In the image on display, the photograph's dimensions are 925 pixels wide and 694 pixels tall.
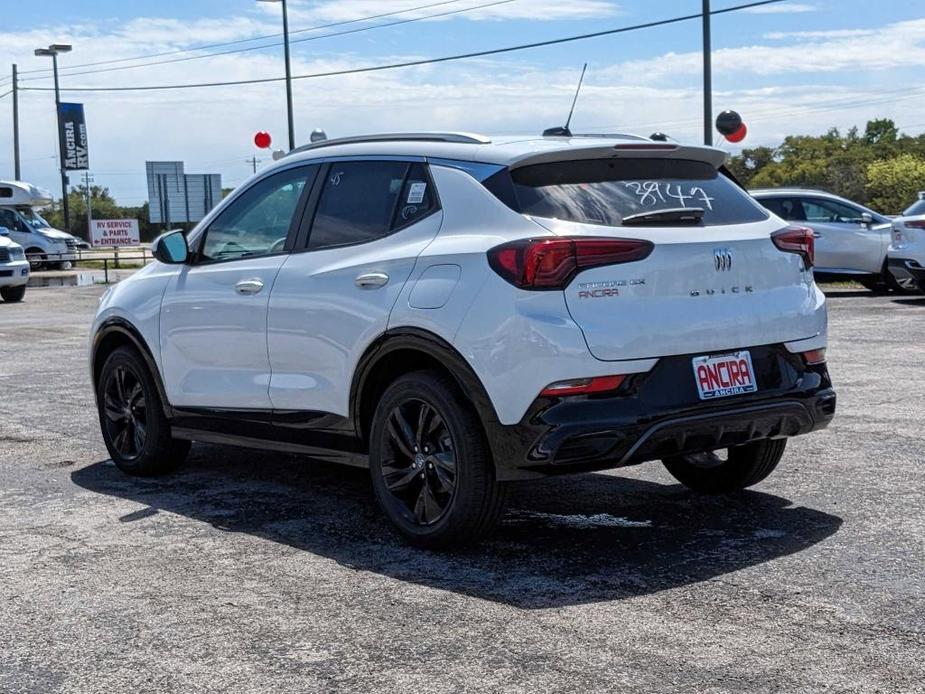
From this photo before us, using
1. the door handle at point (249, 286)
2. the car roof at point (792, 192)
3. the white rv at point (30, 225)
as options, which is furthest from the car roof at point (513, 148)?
the white rv at point (30, 225)

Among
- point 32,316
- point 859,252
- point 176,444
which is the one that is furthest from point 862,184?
point 176,444

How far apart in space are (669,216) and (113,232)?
43.0 meters

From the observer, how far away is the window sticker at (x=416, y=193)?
5.82 meters

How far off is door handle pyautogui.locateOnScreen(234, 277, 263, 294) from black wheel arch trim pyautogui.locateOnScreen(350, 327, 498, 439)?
0.88 m

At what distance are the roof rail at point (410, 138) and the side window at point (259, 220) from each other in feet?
0.55

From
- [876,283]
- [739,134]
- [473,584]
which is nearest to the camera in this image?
[473,584]

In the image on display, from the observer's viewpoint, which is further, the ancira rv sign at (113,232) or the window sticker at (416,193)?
the ancira rv sign at (113,232)

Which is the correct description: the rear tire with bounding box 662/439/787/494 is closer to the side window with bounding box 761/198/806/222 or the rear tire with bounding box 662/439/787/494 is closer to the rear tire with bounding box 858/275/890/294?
the side window with bounding box 761/198/806/222

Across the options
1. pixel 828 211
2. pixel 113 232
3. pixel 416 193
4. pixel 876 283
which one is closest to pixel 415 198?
pixel 416 193

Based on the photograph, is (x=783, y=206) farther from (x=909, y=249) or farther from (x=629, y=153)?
(x=629, y=153)

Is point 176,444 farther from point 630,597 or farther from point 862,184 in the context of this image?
point 862,184

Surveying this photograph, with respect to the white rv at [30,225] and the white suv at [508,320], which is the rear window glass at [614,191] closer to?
the white suv at [508,320]

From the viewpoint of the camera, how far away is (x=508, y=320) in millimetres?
5109

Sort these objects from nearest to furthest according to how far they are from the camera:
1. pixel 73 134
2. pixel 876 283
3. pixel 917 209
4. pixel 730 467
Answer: pixel 730 467
pixel 917 209
pixel 876 283
pixel 73 134
